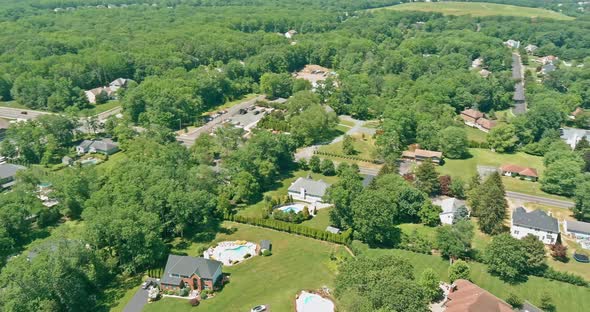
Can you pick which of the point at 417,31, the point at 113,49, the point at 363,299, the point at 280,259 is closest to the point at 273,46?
the point at 113,49

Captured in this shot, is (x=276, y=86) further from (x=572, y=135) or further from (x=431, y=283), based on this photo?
(x=431, y=283)

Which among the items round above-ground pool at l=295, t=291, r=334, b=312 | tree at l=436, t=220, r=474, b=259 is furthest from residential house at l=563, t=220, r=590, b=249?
round above-ground pool at l=295, t=291, r=334, b=312

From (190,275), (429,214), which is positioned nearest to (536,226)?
(429,214)

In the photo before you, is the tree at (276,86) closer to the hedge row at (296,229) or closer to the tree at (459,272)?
the hedge row at (296,229)

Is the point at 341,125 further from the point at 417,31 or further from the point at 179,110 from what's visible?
the point at 417,31

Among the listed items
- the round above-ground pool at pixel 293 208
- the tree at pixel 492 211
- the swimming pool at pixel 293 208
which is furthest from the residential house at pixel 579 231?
the swimming pool at pixel 293 208

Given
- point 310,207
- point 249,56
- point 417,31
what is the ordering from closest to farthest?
point 310,207 → point 249,56 → point 417,31
